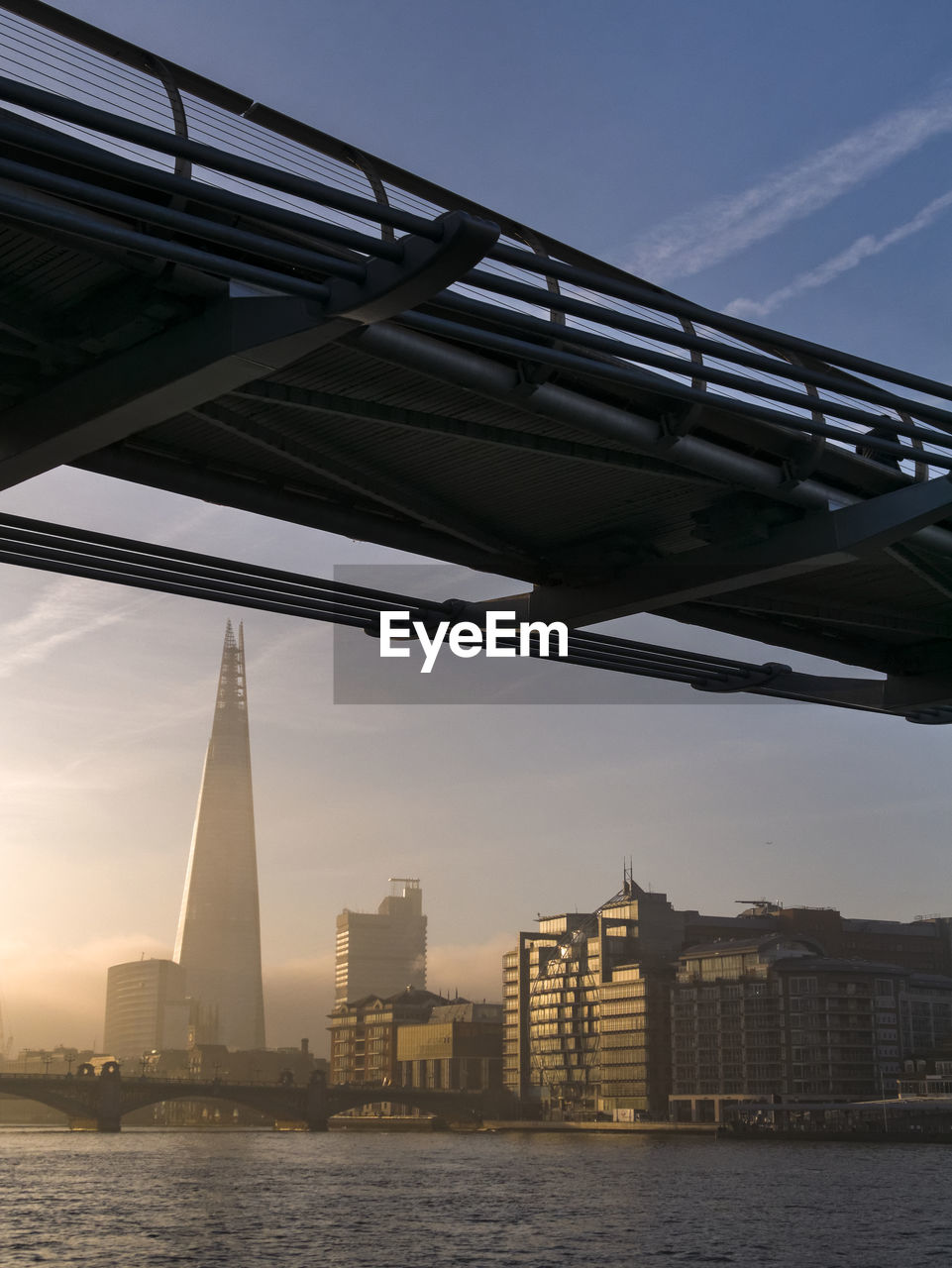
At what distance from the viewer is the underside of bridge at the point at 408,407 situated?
8.99 metres

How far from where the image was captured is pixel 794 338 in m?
12.0

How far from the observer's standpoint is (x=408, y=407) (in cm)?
1287

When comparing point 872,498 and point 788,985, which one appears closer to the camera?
point 872,498

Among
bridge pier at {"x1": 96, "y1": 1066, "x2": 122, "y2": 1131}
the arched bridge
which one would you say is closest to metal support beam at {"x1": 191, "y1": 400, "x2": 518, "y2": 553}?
the arched bridge

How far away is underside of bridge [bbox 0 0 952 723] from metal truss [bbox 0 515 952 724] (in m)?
0.04

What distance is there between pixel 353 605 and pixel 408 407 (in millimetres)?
4723

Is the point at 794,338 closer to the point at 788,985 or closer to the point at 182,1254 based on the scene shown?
the point at 182,1254

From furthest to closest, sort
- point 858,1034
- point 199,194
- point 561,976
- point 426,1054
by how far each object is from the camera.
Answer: point 426,1054, point 561,976, point 858,1034, point 199,194

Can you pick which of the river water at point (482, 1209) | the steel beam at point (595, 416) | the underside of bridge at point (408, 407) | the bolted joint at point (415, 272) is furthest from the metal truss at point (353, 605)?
the river water at point (482, 1209)

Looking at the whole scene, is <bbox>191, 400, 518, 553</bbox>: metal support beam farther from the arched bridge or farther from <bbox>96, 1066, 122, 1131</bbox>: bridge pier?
<bbox>96, 1066, 122, 1131</bbox>: bridge pier

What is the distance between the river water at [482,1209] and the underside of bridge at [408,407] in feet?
71.0

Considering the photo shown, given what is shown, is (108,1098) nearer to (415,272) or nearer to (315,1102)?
(315,1102)

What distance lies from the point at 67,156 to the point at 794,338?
636 centimetres

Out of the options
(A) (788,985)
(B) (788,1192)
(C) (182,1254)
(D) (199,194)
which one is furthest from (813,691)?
(A) (788,985)
